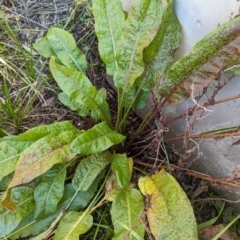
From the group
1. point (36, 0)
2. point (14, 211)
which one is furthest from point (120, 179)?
point (36, 0)

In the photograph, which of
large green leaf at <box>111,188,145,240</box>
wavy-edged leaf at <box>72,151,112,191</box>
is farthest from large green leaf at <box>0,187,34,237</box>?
large green leaf at <box>111,188,145,240</box>

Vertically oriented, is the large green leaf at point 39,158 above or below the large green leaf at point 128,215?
above

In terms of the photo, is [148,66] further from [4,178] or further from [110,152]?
[4,178]

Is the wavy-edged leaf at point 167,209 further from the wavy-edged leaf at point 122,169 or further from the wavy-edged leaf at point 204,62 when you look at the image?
the wavy-edged leaf at point 204,62

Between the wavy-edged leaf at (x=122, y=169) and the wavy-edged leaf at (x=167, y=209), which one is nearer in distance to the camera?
the wavy-edged leaf at (x=167, y=209)

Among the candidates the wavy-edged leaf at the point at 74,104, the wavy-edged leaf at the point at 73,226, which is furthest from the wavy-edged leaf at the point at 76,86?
the wavy-edged leaf at the point at 73,226

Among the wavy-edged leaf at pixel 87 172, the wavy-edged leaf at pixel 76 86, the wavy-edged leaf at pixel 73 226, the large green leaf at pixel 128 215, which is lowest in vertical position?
the large green leaf at pixel 128 215
